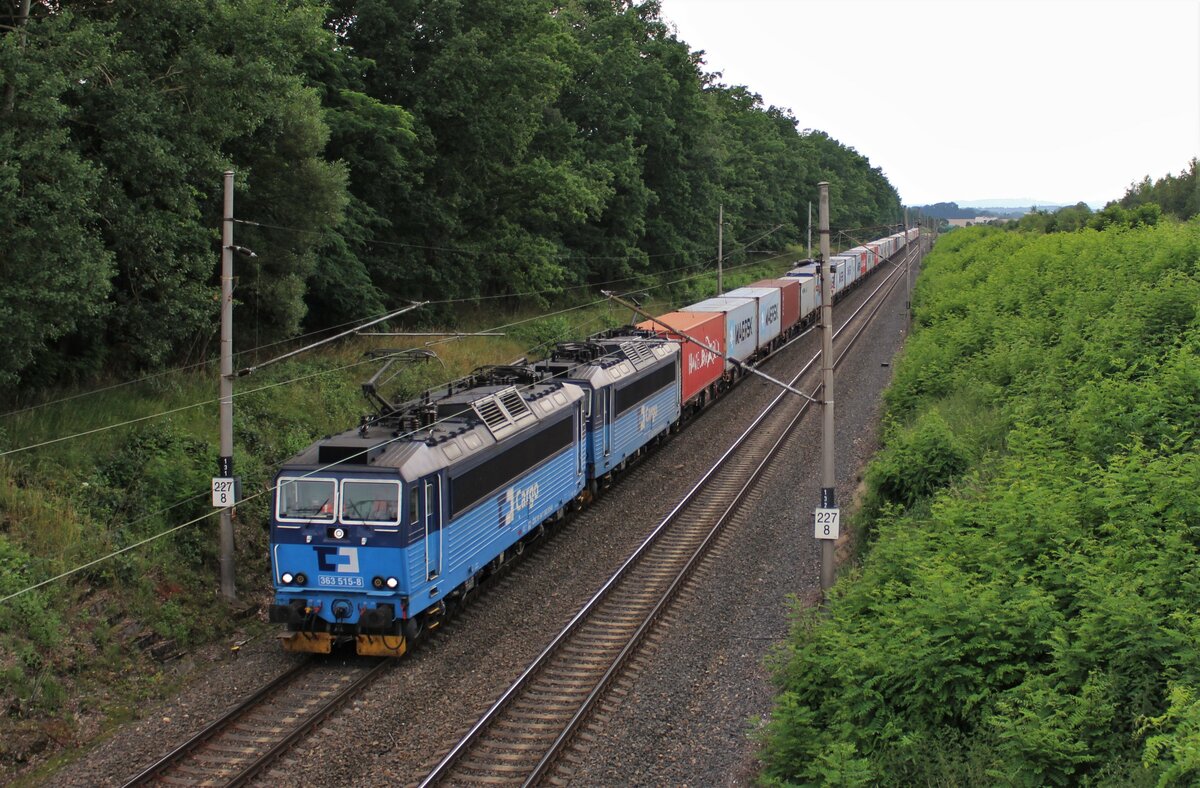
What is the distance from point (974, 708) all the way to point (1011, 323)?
1845 centimetres

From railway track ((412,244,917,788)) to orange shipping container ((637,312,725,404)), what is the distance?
5.38 m

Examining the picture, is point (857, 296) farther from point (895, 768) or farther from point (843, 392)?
point (895, 768)

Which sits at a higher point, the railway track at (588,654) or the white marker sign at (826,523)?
the white marker sign at (826,523)

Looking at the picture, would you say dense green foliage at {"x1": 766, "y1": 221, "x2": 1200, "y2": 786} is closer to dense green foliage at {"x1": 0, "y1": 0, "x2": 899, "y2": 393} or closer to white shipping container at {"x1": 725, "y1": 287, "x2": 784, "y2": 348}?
dense green foliage at {"x1": 0, "y1": 0, "x2": 899, "y2": 393}

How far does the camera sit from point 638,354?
87.0 feet

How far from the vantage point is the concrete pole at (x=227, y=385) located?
16.6m

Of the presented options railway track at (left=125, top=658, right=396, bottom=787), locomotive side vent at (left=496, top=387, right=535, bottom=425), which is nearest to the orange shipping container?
locomotive side vent at (left=496, top=387, right=535, bottom=425)

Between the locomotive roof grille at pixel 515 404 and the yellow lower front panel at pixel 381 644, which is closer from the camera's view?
the yellow lower front panel at pixel 381 644

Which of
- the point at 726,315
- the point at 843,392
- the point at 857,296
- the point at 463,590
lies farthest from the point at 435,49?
the point at 857,296

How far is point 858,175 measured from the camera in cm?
14212

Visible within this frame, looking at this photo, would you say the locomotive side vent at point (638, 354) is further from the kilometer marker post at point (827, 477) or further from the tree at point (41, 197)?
the tree at point (41, 197)

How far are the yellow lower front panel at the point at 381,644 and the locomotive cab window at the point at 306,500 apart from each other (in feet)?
6.05

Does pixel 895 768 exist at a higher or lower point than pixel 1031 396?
lower

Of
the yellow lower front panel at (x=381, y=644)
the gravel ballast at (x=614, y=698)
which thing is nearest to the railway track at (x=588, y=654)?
the gravel ballast at (x=614, y=698)
